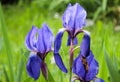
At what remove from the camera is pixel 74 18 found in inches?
45.3

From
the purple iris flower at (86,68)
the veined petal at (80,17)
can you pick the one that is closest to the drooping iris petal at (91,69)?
the purple iris flower at (86,68)

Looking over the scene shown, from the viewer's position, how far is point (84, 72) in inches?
45.5

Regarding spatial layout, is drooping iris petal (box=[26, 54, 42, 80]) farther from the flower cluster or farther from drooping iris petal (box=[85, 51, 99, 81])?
drooping iris petal (box=[85, 51, 99, 81])

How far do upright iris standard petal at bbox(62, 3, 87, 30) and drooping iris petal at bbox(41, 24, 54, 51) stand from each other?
52mm

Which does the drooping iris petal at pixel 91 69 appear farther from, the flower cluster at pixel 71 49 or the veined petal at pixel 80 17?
the veined petal at pixel 80 17

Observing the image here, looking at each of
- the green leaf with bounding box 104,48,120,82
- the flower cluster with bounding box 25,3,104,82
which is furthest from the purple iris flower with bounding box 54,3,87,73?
the green leaf with bounding box 104,48,120,82

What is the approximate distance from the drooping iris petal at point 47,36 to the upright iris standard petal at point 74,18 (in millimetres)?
52

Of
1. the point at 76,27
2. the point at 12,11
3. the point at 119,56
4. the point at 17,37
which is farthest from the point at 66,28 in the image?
the point at 12,11

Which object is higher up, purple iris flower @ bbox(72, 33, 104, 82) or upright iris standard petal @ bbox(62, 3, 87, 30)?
upright iris standard petal @ bbox(62, 3, 87, 30)

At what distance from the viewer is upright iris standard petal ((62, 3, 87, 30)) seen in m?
1.15

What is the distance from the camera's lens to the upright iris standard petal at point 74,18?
1149 millimetres

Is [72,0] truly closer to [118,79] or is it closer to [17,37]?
[118,79]

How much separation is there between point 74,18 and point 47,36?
0.09 m

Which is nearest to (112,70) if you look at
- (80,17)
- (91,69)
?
(91,69)
